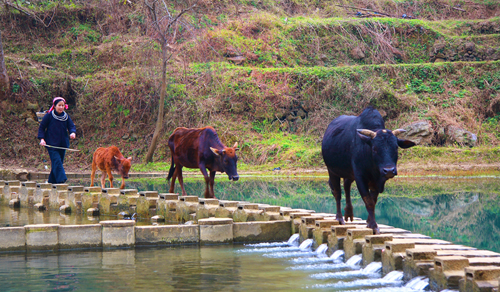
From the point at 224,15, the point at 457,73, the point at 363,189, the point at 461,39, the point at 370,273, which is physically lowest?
the point at 370,273

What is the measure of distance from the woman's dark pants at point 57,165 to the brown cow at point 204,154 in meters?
2.63

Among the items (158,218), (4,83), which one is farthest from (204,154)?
(4,83)

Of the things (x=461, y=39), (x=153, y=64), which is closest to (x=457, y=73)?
(x=461, y=39)

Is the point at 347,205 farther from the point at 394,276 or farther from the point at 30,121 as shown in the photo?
the point at 30,121

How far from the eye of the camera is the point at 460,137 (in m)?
22.1

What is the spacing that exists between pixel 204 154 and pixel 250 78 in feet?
49.7

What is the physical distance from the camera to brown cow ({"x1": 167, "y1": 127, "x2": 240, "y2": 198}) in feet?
38.2

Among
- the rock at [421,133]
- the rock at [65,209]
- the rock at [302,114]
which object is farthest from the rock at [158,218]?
the rock at [302,114]

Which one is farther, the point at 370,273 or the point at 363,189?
the point at 363,189

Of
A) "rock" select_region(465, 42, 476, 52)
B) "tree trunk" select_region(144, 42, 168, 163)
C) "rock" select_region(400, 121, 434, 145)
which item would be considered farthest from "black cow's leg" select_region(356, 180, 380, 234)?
"rock" select_region(465, 42, 476, 52)

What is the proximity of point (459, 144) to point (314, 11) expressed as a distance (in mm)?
16429

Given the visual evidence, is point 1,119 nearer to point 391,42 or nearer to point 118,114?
point 118,114

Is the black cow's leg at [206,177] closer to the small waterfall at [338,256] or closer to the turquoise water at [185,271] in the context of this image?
the turquoise water at [185,271]

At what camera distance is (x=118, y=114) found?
26.0m
